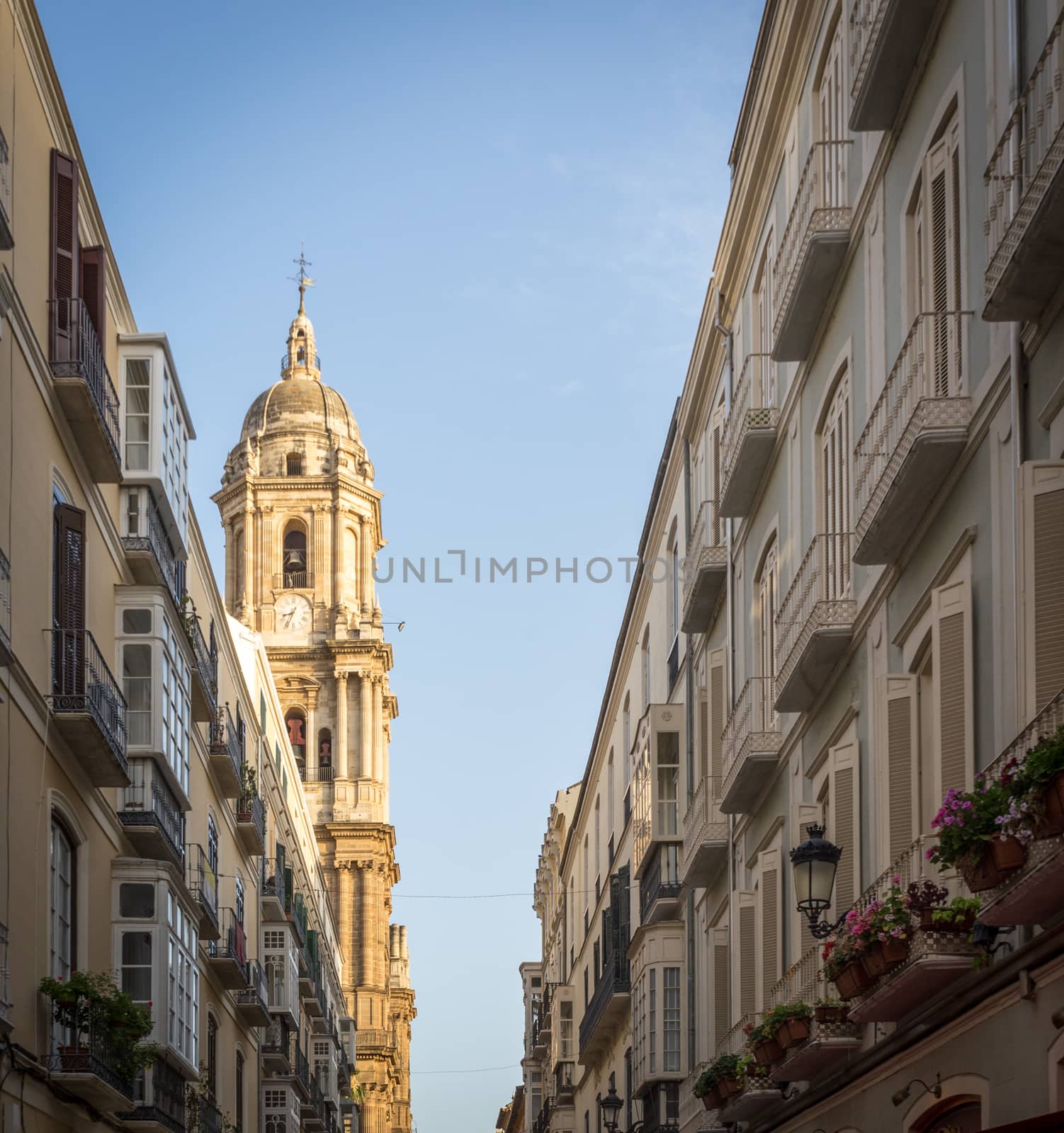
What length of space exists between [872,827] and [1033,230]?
6.58m

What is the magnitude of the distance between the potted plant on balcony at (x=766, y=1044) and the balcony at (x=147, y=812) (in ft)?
24.4

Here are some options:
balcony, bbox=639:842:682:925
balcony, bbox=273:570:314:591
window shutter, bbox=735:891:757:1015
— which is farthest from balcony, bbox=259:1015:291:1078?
balcony, bbox=273:570:314:591

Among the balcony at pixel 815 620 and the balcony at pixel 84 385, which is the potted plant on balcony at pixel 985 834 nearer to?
the balcony at pixel 815 620

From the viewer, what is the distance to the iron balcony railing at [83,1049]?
18.3 meters

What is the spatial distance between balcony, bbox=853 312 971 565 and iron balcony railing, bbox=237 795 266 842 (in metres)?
20.2

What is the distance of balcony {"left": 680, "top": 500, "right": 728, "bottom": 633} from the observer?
81.9 ft

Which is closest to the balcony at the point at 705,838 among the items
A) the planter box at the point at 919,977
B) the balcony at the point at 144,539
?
the balcony at the point at 144,539

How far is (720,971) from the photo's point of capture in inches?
974

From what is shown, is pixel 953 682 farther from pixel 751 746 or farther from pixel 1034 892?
pixel 751 746

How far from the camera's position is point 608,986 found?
36562 millimetres

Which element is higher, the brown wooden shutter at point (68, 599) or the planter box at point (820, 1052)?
the brown wooden shutter at point (68, 599)

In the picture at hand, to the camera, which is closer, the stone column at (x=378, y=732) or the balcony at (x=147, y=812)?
the balcony at (x=147, y=812)

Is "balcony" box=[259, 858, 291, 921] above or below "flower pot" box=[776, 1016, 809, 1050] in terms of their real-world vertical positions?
above

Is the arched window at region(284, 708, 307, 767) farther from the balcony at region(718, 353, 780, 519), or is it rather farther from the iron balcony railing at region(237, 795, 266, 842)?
the balcony at region(718, 353, 780, 519)
